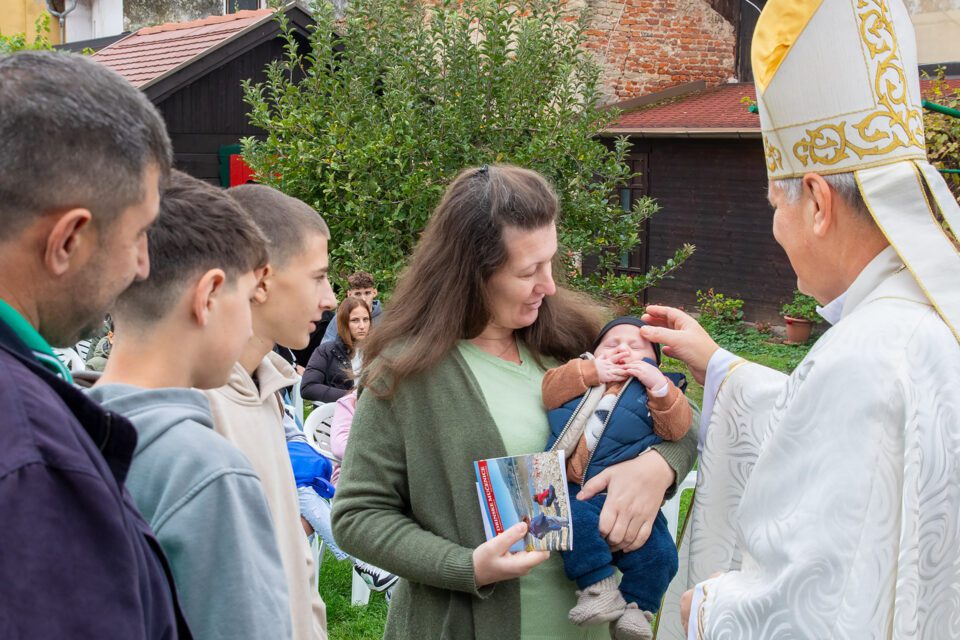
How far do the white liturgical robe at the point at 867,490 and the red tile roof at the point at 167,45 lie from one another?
9.64m

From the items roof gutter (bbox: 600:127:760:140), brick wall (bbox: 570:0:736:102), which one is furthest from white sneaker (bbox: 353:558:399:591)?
brick wall (bbox: 570:0:736:102)

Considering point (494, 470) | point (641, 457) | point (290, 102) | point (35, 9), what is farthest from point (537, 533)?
point (35, 9)

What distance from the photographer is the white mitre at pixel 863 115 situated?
6.30ft

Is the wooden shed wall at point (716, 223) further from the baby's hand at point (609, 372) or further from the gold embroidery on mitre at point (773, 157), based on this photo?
the gold embroidery on mitre at point (773, 157)

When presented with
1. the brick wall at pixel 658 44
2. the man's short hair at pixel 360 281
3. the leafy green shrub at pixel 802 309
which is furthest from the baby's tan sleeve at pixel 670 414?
the brick wall at pixel 658 44

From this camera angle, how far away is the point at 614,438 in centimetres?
249

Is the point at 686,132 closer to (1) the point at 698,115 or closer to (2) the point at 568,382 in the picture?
(1) the point at 698,115

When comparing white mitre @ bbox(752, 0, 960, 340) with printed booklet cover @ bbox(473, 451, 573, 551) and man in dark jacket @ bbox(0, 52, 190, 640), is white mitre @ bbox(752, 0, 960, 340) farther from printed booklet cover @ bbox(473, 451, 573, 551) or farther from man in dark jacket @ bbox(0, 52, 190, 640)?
man in dark jacket @ bbox(0, 52, 190, 640)

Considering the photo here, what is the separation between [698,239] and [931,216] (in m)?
13.4

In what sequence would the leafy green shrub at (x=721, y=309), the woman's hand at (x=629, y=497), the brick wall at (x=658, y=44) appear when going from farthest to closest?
1. the brick wall at (x=658, y=44)
2. the leafy green shrub at (x=721, y=309)
3. the woman's hand at (x=629, y=497)

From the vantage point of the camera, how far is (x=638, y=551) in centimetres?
246

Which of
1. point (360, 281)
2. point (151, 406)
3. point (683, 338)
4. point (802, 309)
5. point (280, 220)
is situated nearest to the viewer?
point (151, 406)

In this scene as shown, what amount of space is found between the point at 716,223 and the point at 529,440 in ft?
42.5

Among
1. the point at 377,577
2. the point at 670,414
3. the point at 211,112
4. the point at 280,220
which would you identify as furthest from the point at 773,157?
the point at 211,112
